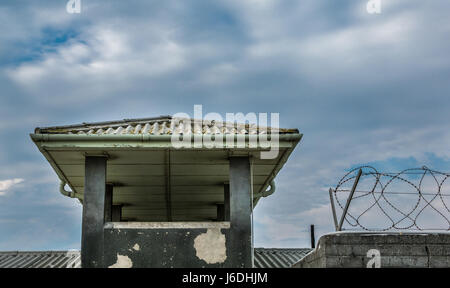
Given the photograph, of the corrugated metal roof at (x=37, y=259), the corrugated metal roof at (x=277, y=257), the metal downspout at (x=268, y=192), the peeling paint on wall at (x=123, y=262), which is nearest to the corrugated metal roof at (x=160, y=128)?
the peeling paint on wall at (x=123, y=262)

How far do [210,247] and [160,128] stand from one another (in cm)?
247

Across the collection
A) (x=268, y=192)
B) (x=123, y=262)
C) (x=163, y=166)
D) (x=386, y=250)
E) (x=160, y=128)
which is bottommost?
(x=123, y=262)

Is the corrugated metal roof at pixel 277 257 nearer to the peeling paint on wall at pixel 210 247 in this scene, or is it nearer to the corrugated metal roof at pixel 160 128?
the peeling paint on wall at pixel 210 247

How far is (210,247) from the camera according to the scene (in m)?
8.47

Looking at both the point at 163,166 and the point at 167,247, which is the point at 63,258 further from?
the point at 167,247

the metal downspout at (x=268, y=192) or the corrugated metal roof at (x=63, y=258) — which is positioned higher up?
the metal downspout at (x=268, y=192)

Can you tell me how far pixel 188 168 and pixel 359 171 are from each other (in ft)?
14.0

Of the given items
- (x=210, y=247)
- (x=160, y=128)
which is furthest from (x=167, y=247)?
(x=160, y=128)

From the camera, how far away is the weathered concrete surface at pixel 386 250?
6832 mm

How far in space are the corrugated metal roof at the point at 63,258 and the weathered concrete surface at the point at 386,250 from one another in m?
5.74

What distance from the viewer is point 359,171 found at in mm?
6742
